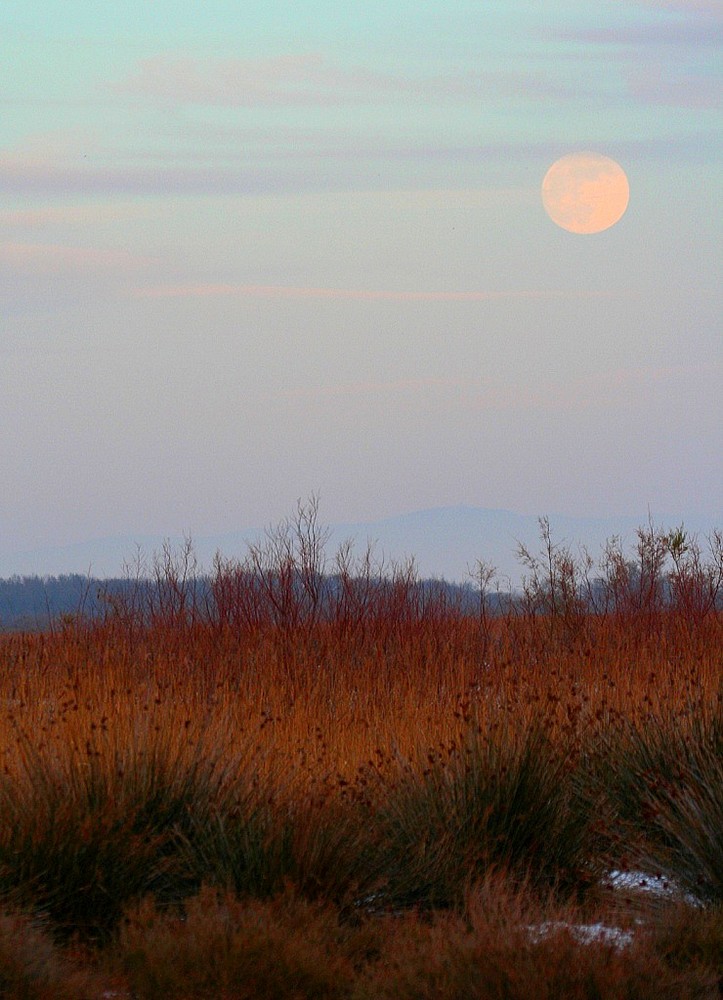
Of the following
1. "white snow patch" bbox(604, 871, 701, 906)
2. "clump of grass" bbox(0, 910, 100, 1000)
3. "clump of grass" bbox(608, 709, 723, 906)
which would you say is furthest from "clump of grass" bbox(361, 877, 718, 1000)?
"clump of grass" bbox(0, 910, 100, 1000)

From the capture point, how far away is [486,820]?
5891mm

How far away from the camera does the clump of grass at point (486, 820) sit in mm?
5594

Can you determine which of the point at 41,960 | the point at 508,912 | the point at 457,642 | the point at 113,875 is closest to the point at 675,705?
the point at 508,912

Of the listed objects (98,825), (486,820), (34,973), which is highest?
(98,825)

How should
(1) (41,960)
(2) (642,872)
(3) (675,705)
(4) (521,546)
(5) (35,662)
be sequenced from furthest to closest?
(4) (521,546) → (5) (35,662) → (3) (675,705) → (2) (642,872) → (1) (41,960)

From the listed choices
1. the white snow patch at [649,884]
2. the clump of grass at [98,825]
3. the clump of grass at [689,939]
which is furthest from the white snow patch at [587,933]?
the clump of grass at [98,825]

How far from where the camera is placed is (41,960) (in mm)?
4316

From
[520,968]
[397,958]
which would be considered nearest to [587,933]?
[520,968]

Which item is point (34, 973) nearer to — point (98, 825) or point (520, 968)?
point (98, 825)

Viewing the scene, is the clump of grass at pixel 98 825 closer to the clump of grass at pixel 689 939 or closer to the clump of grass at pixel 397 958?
the clump of grass at pixel 397 958

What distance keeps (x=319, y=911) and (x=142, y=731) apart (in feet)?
5.07

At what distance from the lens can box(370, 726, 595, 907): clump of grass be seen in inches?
220

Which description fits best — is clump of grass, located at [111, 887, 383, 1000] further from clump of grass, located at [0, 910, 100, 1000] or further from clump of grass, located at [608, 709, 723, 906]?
clump of grass, located at [608, 709, 723, 906]

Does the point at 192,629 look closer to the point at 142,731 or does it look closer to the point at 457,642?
the point at 457,642
